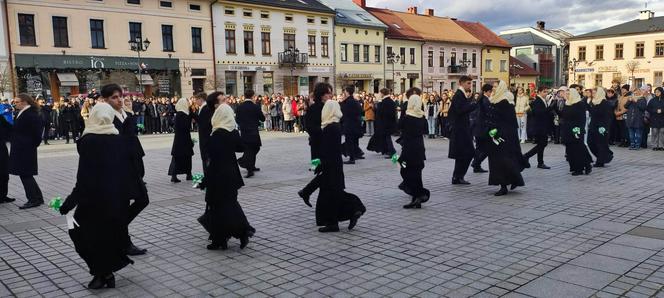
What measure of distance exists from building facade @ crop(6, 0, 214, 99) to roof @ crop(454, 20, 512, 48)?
3492cm

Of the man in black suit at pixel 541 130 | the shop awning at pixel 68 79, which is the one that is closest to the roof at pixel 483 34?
the shop awning at pixel 68 79

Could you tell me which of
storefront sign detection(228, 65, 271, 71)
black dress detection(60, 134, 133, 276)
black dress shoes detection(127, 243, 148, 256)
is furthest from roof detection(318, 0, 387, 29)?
black dress detection(60, 134, 133, 276)

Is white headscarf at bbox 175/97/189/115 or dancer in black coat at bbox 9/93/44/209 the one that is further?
white headscarf at bbox 175/97/189/115

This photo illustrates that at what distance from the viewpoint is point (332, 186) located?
6.61 m

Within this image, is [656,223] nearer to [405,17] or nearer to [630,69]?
[405,17]

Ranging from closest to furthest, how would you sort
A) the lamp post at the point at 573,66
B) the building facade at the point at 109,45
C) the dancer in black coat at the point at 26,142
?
the dancer in black coat at the point at 26,142 → the building facade at the point at 109,45 → the lamp post at the point at 573,66

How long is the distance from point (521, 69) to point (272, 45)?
3928 centimetres

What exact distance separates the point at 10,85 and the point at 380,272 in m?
30.7

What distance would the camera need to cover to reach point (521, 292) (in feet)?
14.8

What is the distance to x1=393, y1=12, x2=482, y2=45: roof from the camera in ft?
184

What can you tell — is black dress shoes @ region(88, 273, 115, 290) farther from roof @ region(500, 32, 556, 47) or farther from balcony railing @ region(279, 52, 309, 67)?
roof @ region(500, 32, 556, 47)

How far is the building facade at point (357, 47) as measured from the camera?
47.7 meters

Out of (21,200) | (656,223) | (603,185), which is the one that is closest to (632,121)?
(603,185)

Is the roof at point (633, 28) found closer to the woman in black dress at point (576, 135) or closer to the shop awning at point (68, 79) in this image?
the shop awning at point (68, 79)
